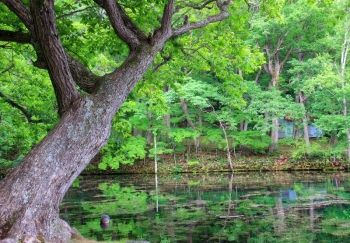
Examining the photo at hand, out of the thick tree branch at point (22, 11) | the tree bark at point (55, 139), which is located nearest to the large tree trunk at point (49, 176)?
the tree bark at point (55, 139)

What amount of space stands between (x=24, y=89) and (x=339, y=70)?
56.2ft

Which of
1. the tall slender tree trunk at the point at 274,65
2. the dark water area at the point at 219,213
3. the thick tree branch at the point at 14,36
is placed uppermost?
the tall slender tree trunk at the point at 274,65

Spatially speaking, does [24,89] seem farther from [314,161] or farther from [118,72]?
[314,161]

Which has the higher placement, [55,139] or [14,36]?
[14,36]

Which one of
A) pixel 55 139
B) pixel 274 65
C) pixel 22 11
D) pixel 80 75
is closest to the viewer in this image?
pixel 55 139

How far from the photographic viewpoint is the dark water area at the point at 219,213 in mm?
7574

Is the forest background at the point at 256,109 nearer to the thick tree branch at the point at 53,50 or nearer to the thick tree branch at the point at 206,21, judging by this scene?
the thick tree branch at the point at 206,21

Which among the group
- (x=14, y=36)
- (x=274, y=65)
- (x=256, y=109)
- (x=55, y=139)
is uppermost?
(x=274, y=65)

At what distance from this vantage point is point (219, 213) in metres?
9.95

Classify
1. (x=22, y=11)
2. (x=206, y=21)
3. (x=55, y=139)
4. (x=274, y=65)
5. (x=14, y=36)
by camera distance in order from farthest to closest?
(x=274, y=65), (x=206, y=21), (x=14, y=36), (x=22, y=11), (x=55, y=139)

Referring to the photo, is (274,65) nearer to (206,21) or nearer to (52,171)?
(206,21)

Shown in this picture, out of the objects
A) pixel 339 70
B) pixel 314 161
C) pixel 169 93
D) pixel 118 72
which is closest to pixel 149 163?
pixel 169 93

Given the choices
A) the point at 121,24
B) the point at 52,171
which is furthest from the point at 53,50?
the point at 52,171

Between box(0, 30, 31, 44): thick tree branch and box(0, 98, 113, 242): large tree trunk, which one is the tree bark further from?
box(0, 30, 31, 44): thick tree branch
